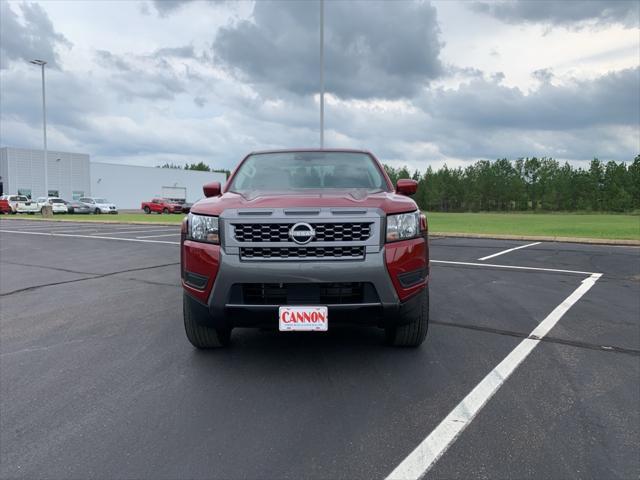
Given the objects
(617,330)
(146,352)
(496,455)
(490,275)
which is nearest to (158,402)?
(146,352)

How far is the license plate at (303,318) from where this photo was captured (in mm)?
3061

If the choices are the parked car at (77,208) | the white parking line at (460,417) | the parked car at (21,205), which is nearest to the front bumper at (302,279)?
the white parking line at (460,417)

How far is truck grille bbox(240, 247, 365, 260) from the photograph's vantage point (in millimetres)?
3066

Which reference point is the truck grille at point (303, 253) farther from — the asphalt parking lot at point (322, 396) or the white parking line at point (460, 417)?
the white parking line at point (460, 417)

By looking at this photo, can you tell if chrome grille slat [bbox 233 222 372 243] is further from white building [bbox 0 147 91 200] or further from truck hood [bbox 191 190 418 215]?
white building [bbox 0 147 91 200]

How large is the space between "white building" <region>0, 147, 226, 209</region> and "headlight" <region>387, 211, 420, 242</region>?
56718 mm

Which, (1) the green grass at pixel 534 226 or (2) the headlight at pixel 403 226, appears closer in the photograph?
(2) the headlight at pixel 403 226

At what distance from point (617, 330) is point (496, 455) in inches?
120

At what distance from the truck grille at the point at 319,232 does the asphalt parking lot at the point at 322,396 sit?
1.03 metres

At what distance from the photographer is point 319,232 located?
3.09 m

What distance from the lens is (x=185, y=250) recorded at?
334 centimetres

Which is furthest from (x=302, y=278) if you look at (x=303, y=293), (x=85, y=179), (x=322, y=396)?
(x=85, y=179)

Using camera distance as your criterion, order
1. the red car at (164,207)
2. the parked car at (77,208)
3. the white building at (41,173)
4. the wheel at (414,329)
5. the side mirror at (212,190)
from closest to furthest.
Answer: the wheel at (414,329) < the side mirror at (212,190) < the parked car at (77,208) < the red car at (164,207) < the white building at (41,173)

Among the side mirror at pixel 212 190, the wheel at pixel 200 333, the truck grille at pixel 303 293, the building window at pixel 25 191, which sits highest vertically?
the building window at pixel 25 191
